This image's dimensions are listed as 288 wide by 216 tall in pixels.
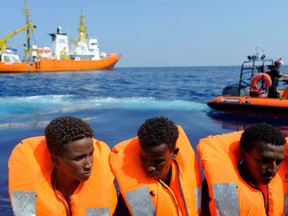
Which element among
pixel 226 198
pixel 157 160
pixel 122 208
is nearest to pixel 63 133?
pixel 157 160

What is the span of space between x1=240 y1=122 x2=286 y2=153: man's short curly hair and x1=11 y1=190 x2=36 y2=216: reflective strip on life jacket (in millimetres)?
1659

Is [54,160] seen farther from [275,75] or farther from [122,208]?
[275,75]

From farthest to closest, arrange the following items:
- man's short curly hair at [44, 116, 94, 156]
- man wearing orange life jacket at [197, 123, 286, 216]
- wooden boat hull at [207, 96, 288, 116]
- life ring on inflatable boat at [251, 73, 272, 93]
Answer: life ring on inflatable boat at [251, 73, 272, 93] → wooden boat hull at [207, 96, 288, 116] → man wearing orange life jacket at [197, 123, 286, 216] → man's short curly hair at [44, 116, 94, 156]

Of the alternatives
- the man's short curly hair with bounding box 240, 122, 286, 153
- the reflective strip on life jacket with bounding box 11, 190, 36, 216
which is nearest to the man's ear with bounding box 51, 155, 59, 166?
the reflective strip on life jacket with bounding box 11, 190, 36, 216

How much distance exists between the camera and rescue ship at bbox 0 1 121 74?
4030 cm

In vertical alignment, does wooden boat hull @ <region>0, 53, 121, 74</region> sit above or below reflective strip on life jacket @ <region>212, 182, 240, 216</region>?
below

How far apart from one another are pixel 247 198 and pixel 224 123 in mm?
7179

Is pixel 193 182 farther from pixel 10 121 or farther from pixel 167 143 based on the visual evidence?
pixel 10 121

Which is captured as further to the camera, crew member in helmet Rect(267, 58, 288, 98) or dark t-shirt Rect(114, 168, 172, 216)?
crew member in helmet Rect(267, 58, 288, 98)

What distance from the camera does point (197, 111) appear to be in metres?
11.5

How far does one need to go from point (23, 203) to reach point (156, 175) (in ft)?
3.27

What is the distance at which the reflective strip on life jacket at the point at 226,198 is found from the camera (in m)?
2.43

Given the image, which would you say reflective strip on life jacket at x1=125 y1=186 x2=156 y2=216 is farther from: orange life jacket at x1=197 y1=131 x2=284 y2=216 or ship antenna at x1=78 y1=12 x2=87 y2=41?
ship antenna at x1=78 y1=12 x2=87 y2=41

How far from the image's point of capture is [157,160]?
2.40 meters
